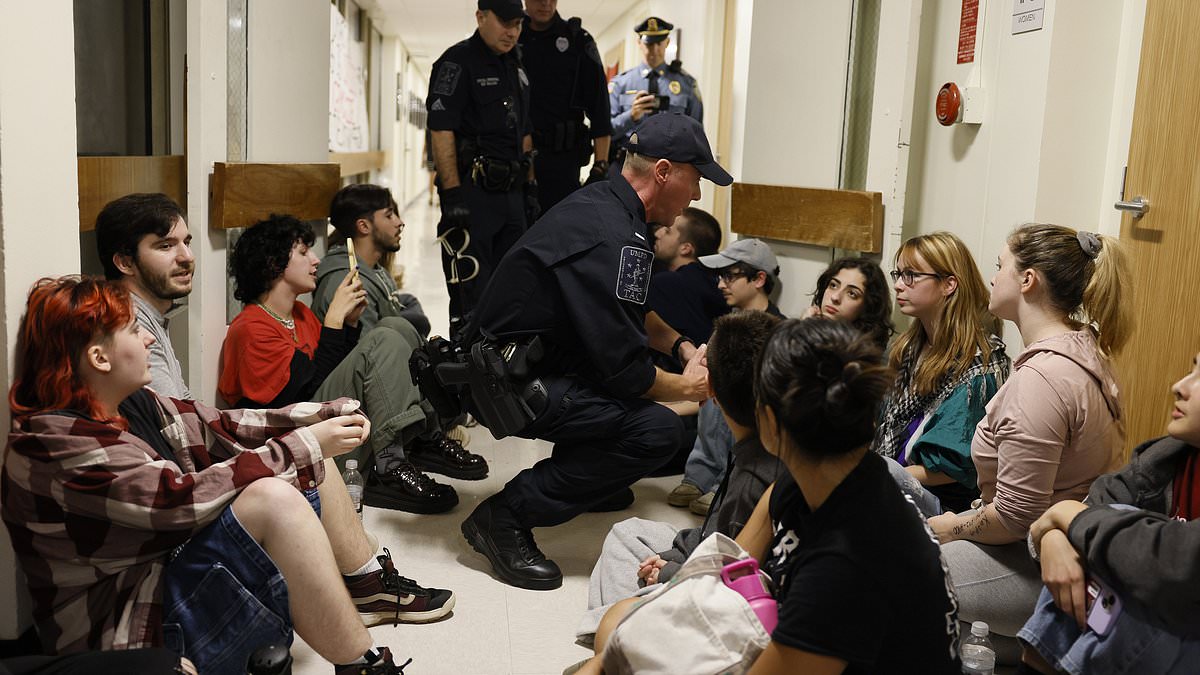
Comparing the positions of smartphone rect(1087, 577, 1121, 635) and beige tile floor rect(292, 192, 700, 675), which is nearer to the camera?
smartphone rect(1087, 577, 1121, 635)

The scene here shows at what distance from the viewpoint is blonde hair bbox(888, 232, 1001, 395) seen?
2648 mm

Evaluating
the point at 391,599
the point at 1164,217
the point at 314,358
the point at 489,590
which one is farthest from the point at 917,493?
the point at 314,358

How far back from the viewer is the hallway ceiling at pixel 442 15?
1053cm

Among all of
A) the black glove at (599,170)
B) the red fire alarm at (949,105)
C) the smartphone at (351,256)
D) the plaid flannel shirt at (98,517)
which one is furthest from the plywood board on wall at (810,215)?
the plaid flannel shirt at (98,517)

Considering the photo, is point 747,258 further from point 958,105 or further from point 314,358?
point 314,358

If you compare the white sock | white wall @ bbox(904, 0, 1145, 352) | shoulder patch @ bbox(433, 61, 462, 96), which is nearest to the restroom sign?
white wall @ bbox(904, 0, 1145, 352)

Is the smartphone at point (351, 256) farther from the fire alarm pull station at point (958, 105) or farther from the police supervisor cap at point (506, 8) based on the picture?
the fire alarm pull station at point (958, 105)

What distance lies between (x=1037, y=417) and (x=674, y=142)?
1.26 m

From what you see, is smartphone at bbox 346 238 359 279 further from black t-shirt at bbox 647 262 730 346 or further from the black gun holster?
black t-shirt at bbox 647 262 730 346

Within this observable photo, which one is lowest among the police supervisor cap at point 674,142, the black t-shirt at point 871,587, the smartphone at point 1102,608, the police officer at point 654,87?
the smartphone at point 1102,608

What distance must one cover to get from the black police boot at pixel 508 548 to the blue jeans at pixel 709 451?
0.73 m

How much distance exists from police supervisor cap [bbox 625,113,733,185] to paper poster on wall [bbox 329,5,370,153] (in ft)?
14.9

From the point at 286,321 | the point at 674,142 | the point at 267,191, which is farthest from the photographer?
the point at 267,191

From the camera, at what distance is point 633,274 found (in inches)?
109
